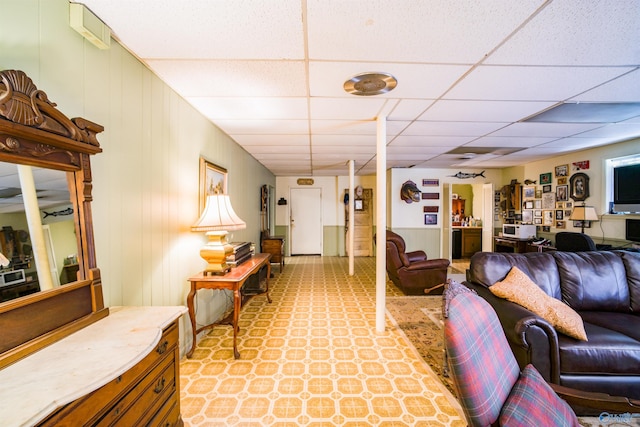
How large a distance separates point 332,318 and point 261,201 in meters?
3.02

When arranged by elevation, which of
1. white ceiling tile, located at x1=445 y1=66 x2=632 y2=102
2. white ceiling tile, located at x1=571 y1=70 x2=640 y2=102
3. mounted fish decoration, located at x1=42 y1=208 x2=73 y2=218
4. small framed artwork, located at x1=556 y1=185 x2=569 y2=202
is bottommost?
mounted fish decoration, located at x1=42 y1=208 x2=73 y2=218

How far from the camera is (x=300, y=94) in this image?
6.91 feet

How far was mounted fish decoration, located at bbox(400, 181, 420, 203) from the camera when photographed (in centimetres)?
587

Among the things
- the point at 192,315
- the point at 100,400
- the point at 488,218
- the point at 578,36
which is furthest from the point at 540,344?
the point at 488,218

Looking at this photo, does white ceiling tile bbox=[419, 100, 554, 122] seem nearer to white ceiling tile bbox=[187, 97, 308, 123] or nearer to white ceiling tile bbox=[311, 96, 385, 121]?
white ceiling tile bbox=[311, 96, 385, 121]

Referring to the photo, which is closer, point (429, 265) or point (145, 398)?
point (145, 398)

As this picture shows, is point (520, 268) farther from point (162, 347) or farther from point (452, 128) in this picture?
point (162, 347)

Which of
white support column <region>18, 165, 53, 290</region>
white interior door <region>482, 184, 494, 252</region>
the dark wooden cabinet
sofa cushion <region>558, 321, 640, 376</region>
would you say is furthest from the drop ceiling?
the dark wooden cabinet

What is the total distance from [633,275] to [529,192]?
363cm

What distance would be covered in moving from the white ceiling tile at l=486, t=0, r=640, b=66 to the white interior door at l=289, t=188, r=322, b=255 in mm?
5768

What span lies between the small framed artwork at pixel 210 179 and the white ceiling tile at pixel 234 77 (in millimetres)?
732

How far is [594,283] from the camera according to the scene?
7.09ft

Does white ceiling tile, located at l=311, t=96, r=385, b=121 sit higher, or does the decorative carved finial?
white ceiling tile, located at l=311, t=96, r=385, b=121

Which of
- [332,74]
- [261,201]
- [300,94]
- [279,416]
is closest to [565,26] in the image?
[332,74]
